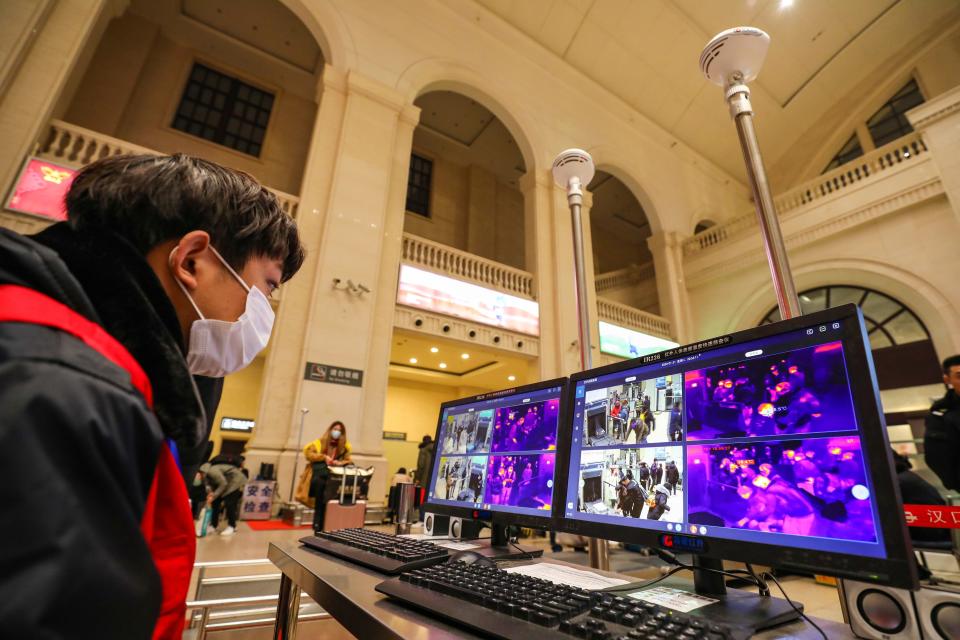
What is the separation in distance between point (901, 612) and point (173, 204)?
1.50 meters

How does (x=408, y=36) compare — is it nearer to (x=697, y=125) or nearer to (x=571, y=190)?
(x=571, y=190)

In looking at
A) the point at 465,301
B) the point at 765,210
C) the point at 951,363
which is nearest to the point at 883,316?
the point at 951,363

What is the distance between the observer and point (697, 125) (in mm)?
13312

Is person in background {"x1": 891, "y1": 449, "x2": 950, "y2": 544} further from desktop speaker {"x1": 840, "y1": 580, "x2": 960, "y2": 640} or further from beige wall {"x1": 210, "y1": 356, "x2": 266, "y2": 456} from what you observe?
beige wall {"x1": 210, "y1": 356, "x2": 266, "y2": 456}

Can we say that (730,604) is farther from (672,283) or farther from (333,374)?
(672,283)

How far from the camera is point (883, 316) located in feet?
28.3

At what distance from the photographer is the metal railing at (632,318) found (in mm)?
10500

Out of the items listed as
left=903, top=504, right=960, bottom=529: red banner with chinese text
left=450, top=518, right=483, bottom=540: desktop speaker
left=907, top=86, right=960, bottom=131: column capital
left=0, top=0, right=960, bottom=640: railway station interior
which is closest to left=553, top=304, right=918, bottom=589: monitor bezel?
left=903, top=504, right=960, bottom=529: red banner with chinese text

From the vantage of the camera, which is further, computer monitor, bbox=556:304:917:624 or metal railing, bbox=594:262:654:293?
metal railing, bbox=594:262:654:293

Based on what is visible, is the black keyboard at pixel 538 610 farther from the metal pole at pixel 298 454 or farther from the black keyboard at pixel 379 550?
the metal pole at pixel 298 454

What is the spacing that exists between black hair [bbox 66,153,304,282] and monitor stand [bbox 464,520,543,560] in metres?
1.12

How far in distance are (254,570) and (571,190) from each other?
134 inches

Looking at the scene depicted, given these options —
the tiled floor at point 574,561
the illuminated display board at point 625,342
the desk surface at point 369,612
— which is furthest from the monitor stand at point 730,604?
the illuminated display board at point 625,342

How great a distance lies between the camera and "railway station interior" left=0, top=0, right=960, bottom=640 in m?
5.86
